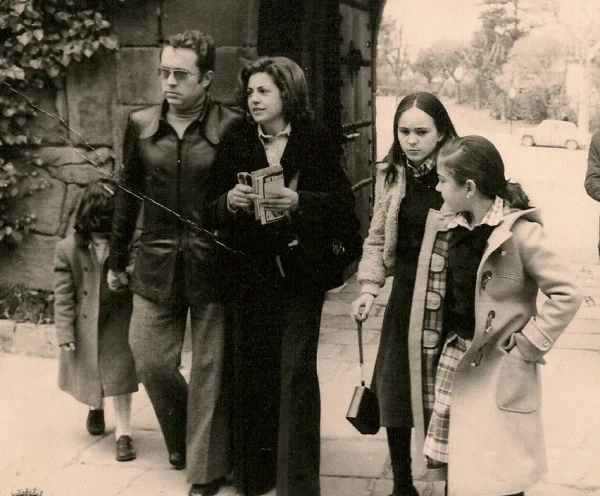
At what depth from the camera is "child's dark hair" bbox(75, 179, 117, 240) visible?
3730 mm

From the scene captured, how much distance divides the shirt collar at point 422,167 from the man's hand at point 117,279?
52.3 inches

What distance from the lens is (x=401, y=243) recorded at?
308 centimetres

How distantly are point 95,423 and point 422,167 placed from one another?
200 centimetres

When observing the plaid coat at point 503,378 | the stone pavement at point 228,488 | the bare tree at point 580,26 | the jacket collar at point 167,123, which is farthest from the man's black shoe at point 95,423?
the bare tree at point 580,26

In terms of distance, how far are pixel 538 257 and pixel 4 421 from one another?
104 inches

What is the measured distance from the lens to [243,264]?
10.8 feet

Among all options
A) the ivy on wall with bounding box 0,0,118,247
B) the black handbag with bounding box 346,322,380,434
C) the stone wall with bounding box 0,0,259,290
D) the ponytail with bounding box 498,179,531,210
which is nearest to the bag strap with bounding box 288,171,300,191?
the black handbag with bounding box 346,322,380,434

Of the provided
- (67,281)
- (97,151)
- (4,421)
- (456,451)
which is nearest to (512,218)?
(456,451)

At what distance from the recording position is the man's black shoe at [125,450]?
3.68 metres

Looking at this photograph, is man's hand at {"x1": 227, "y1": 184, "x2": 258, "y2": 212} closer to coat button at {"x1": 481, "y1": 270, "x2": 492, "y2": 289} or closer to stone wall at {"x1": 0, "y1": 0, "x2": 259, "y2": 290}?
coat button at {"x1": 481, "y1": 270, "x2": 492, "y2": 289}

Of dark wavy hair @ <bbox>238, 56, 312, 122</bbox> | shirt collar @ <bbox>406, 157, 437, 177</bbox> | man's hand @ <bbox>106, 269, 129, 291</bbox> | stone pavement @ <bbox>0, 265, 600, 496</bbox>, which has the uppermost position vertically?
dark wavy hair @ <bbox>238, 56, 312, 122</bbox>

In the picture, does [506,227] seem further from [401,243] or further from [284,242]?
[284,242]

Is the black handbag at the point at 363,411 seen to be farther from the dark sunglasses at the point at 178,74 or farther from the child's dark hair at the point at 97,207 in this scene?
the child's dark hair at the point at 97,207

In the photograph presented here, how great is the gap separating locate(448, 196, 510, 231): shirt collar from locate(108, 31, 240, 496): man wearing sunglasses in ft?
3.31
